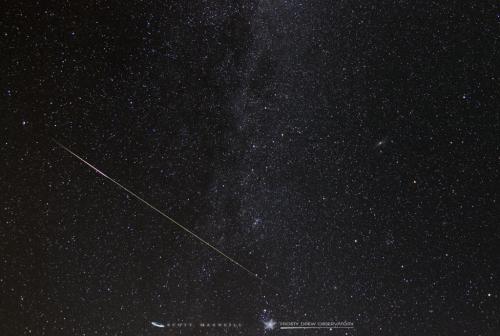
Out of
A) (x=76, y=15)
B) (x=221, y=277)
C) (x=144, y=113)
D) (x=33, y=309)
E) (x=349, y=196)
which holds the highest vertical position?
(x=76, y=15)


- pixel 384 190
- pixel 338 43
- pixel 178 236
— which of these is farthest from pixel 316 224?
pixel 338 43

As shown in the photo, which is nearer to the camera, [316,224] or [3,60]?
[3,60]

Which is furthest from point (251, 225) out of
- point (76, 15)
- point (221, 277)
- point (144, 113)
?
point (76, 15)

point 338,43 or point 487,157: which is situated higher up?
point 338,43

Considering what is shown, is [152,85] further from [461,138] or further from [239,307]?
[461,138]

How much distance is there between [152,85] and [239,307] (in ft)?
2.65

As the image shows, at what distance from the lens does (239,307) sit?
1.66 meters

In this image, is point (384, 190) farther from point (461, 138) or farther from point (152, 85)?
point (152, 85)

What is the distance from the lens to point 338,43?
1.74 meters

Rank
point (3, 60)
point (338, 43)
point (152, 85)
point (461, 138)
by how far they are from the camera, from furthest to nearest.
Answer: point (461, 138) < point (338, 43) < point (152, 85) < point (3, 60)

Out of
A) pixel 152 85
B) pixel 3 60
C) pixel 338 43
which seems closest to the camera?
pixel 3 60

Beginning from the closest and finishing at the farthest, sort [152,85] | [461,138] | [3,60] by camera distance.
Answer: [3,60]
[152,85]
[461,138]

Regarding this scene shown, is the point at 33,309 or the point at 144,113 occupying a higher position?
the point at 144,113

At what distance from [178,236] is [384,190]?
2.55ft
